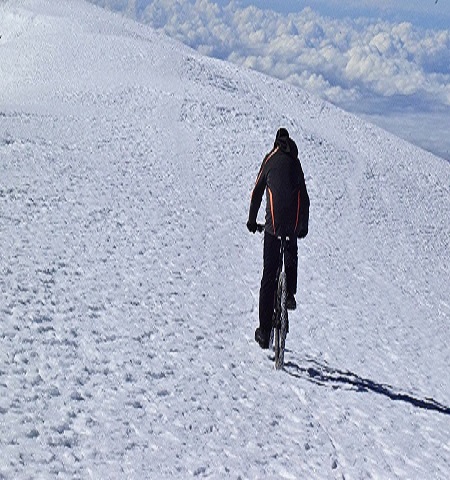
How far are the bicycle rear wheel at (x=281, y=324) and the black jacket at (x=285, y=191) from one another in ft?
2.17

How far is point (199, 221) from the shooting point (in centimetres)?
1605

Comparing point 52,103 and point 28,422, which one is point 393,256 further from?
point 52,103

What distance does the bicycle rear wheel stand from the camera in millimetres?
8164

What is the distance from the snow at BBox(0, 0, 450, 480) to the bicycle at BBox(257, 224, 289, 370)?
0.27 meters

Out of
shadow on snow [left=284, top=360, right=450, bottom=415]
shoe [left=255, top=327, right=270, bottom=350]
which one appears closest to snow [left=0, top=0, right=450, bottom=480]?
shadow on snow [left=284, top=360, right=450, bottom=415]

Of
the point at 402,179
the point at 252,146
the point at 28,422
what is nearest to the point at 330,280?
the point at 28,422

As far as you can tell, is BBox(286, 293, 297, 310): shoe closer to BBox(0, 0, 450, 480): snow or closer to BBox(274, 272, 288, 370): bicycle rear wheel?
BBox(274, 272, 288, 370): bicycle rear wheel

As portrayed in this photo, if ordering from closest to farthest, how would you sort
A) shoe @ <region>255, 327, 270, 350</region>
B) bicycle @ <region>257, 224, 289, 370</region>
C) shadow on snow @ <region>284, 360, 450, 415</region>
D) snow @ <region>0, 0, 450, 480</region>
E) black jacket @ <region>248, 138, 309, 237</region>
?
snow @ <region>0, 0, 450, 480</region> → black jacket @ <region>248, 138, 309, 237</region> → bicycle @ <region>257, 224, 289, 370</region> → shadow on snow @ <region>284, 360, 450, 415</region> → shoe @ <region>255, 327, 270, 350</region>

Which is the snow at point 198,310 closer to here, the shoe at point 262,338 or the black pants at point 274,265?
the shoe at point 262,338

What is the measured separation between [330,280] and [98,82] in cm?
2357

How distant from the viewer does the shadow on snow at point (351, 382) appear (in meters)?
8.32

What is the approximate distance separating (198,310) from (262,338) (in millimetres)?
1673

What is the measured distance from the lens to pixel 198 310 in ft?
33.4

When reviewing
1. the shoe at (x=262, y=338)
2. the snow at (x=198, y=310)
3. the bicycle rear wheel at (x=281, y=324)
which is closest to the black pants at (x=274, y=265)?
the bicycle rear wheel at (x=281, y=324)
